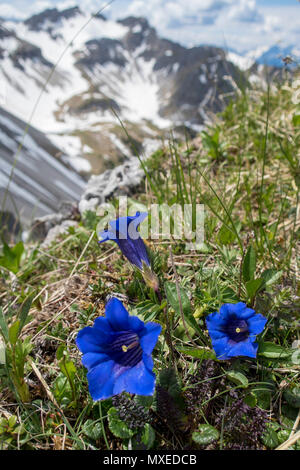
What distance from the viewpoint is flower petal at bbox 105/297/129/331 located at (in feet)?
4.22

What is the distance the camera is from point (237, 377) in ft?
4.63

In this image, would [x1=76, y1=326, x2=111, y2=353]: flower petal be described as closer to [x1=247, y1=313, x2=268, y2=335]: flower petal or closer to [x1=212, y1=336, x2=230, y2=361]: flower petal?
[x1=212, y1=336, x2=230, y2=361]: flower petal

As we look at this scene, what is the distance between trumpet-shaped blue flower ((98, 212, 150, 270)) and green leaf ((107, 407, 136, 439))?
0.64 meters

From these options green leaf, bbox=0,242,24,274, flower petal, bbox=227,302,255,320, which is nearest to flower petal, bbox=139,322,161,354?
flower petal, bbox=227,302,255,320

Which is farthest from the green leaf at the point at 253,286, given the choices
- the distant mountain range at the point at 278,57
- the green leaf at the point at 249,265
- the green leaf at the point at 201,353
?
the distant mountain range at the point at 278,57

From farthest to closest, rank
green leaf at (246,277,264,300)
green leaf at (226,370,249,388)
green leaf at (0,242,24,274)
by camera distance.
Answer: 1. green leaf at (0,242,24,274)
2. green leaf at (246,277,264,300)
3. green leaf at (226,370,249,388)

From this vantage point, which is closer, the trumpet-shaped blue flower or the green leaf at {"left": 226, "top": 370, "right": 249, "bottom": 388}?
the green leaf at {"left": 226, "top": 370, "right": 249, "bottom": 388}

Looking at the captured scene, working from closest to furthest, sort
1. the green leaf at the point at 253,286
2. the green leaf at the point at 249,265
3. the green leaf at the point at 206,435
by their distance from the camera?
the green leaf at the point at 206,435 < the green leaf at the point at 253,286 < the green leaf at the point at 249,265

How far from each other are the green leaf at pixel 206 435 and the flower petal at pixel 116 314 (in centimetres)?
47

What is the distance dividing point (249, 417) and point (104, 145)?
96.8m

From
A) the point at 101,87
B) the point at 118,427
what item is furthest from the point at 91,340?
the point at 101,87

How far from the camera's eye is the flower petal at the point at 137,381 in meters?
1.18

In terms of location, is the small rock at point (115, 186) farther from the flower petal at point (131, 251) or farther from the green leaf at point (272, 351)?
the green leaf at point (272, 351)

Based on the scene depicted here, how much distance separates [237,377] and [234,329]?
0.63 feet
